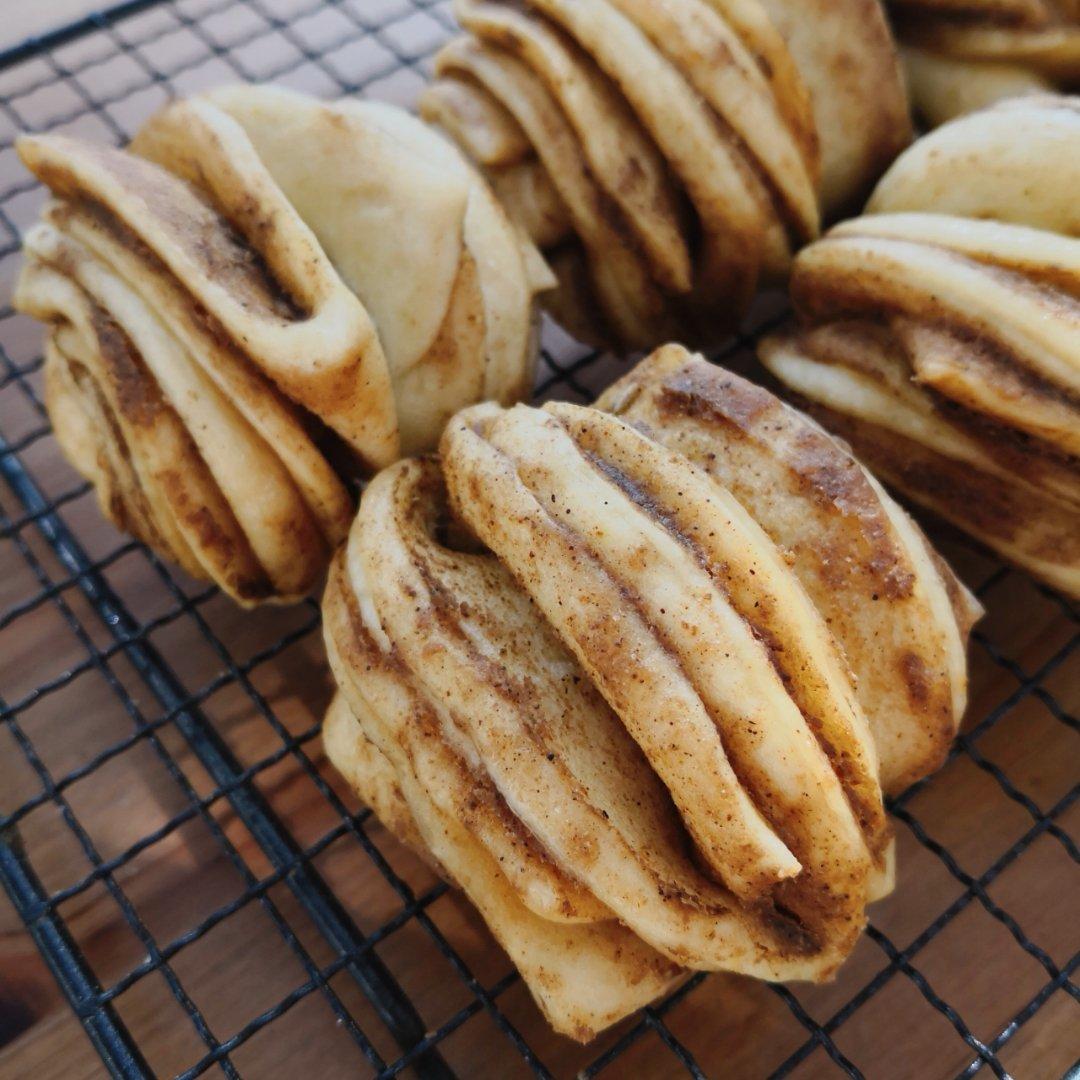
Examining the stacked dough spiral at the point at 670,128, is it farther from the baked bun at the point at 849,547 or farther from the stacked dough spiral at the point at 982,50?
the baked bun at the point at 849,547

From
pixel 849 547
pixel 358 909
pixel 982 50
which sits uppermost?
pixel 982 50

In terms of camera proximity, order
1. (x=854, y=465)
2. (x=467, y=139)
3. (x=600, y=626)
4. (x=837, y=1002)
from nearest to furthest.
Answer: (x=600, y=626)
(x=854, y=465)
(x=837, y=1002)
(x=467, y=139)

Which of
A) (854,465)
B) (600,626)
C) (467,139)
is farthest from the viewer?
(467,139)

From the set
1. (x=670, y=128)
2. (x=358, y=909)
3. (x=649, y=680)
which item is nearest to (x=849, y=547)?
(x=649, y=680)

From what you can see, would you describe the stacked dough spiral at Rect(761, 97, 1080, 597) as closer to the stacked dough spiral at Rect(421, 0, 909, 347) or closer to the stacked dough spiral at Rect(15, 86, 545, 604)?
the stacked dough spiral at Rect(421, 0, 909, 347)

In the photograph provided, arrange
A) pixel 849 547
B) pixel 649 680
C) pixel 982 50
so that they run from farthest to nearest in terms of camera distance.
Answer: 1. pixel 982 50
2. pixel 849 547
3. pixel 649 680

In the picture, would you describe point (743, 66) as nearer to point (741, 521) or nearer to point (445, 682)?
point (741, 521)

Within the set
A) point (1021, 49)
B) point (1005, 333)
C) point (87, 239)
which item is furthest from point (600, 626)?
point (1021, 49)

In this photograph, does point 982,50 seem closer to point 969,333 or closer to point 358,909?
point 969,333
